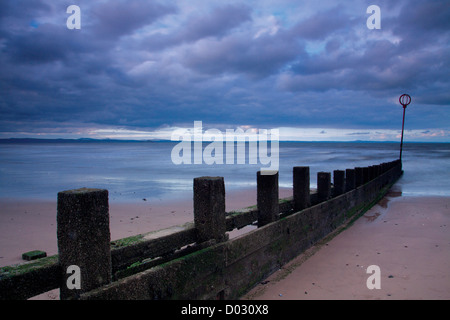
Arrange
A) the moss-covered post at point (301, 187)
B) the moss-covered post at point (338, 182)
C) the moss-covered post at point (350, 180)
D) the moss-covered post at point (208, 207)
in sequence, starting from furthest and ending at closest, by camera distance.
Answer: the moss-covered post at point (350, 180)
the moss-covered post at point (338, 182)
the moss-covered post at point (301, 187)
the moss-covered post at point (208, 207)

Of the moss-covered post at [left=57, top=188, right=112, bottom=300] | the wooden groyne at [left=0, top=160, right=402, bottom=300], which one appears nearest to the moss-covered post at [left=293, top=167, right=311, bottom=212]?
the wooden groyne at [left=0, top=160, right=402, bottom=300]

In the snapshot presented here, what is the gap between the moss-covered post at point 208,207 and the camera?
9.39 feet

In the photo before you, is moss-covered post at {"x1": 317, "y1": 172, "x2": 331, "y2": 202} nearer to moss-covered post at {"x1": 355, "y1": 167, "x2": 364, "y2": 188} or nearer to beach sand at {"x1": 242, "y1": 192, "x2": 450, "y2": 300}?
beach sand at {"x1": 242, "y1": 192, "x2": 450, "y2": 300}

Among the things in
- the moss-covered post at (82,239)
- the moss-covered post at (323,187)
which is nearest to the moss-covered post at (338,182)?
the moss-covered post at (323,187)

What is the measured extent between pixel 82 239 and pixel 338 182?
557 cm

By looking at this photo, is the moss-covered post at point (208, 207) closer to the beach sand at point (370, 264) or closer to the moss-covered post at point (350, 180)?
the beach sand at point (370, 264)

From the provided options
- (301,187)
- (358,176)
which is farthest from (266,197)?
(358,176)

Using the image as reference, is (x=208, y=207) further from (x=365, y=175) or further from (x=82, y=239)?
→ (x=365, y=175)

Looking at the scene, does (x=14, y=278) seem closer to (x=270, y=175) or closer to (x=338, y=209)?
(x=270, y=175)

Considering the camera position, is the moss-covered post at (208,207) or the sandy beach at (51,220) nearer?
the moss-covered post at (208,207)

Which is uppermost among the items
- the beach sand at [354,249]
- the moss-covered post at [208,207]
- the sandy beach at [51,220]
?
the moss-covered post at [208,207]

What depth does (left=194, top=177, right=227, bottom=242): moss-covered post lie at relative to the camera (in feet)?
9.39

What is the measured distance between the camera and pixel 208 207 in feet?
9.48

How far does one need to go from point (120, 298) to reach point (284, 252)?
263 centimetres
